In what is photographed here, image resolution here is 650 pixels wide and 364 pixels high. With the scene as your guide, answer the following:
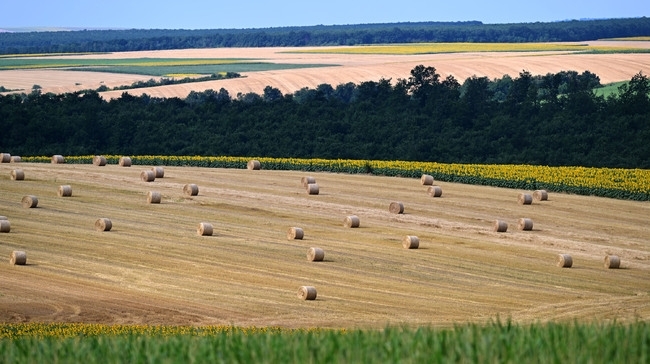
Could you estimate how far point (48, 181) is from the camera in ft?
192

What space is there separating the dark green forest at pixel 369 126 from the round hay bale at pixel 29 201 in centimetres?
3734

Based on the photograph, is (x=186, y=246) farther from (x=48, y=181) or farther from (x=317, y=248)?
(x=48, y=181)

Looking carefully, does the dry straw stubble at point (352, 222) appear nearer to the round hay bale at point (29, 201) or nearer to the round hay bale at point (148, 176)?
the round hay bale at point (29, 201)

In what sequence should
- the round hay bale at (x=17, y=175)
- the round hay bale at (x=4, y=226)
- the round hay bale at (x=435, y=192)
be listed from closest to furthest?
the round hay bale at (x=4, y=226) < the round hay bale at (x=435, y=192) < the round hay bale at (x=17, y=175)

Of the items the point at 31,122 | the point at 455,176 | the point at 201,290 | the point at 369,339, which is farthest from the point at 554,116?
the point at 369,339

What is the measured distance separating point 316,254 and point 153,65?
138 m

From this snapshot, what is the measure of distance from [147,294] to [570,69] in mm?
102873

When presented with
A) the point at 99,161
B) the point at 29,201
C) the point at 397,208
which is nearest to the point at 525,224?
the point at 397,208

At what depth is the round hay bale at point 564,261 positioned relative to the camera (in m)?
41.1

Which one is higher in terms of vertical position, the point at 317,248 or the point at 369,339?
the point at 369,339

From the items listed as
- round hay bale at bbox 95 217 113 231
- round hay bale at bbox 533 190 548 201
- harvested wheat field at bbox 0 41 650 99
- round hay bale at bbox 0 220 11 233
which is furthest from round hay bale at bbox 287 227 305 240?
harvested wheat field at bbox 0 41 650 99

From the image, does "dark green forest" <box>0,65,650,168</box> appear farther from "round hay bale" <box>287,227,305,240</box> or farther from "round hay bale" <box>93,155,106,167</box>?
"round hay bale" <box>287,227,305,240</box>

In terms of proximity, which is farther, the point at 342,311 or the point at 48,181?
the point at 48,181

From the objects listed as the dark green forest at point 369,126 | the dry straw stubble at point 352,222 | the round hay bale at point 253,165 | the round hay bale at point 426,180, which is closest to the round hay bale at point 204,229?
the dry straw stubble at point 352,222
